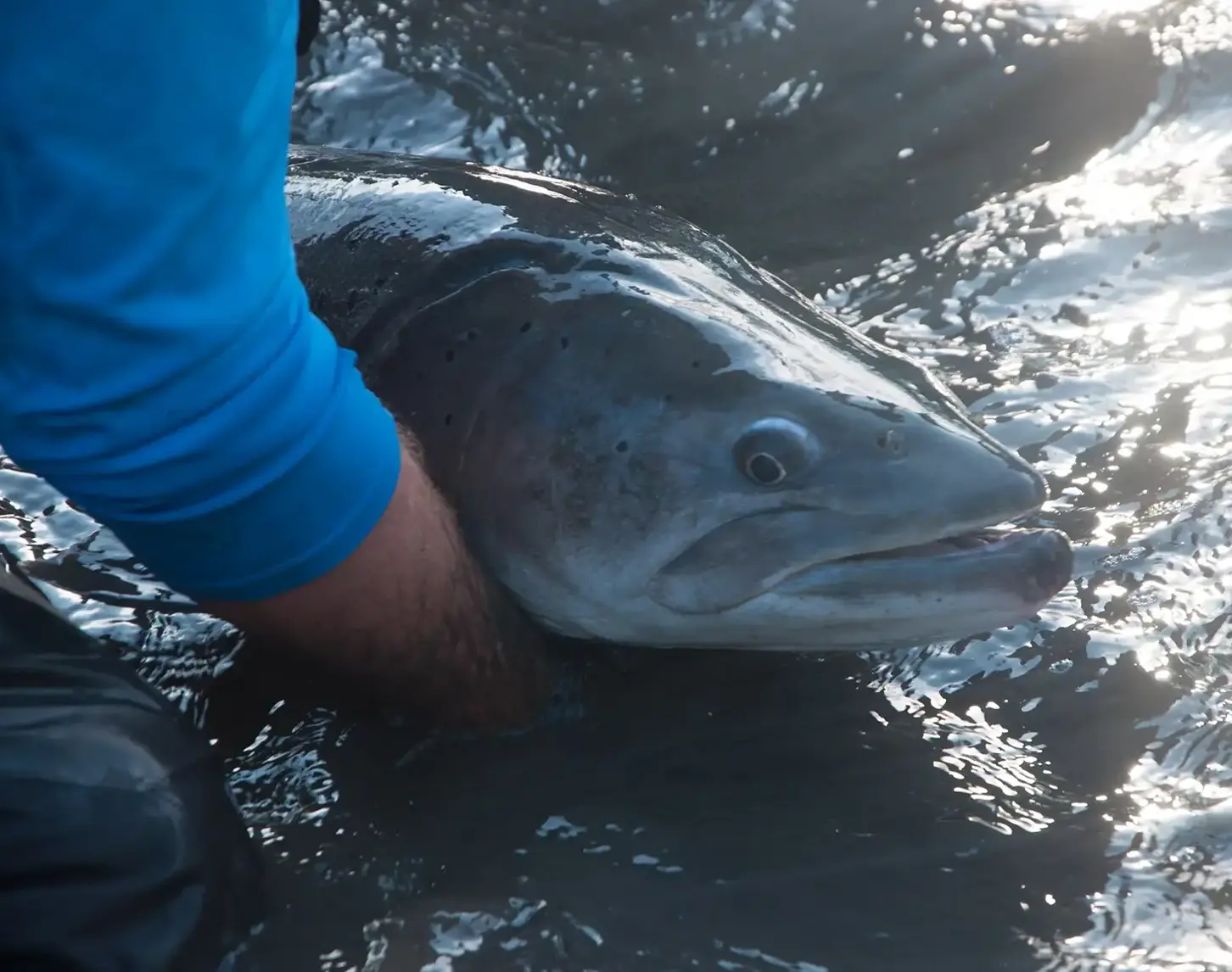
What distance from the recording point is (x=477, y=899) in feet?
6.33

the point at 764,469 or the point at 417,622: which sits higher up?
the point at 764,469

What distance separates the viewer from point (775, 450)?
2168 millimetres

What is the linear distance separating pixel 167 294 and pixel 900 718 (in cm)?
124

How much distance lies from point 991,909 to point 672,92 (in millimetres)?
2758

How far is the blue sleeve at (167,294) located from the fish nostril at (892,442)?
741mm

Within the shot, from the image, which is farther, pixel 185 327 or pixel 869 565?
pixel 869 565

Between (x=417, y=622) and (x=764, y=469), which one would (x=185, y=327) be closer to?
(x=417, y=622)

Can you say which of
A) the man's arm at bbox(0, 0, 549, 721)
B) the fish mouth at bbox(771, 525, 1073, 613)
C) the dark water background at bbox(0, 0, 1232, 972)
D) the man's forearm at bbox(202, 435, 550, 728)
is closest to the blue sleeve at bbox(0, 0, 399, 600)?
the man's arm at bbox(0, 0, 549, 721)

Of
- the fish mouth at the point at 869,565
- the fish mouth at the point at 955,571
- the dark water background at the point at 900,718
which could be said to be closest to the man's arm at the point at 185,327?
the dark water background at the point at 900,718

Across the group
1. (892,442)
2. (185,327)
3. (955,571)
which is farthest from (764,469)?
(185,327)

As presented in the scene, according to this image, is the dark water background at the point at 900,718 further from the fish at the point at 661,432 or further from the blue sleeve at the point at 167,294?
the blue sleeve at the point at 167,294

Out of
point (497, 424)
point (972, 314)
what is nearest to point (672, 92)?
point (972, 314)

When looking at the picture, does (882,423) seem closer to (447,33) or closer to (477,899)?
(477,899)

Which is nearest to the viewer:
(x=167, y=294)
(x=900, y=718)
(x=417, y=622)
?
(x=167, y=294)
